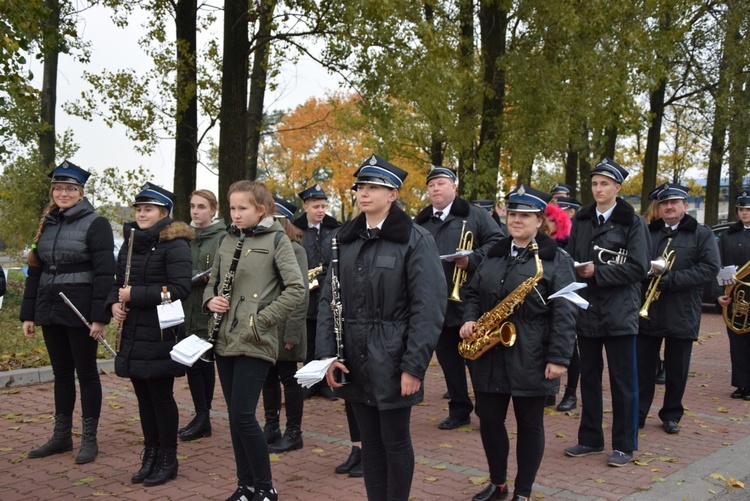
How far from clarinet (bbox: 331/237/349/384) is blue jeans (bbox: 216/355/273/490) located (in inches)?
34.0

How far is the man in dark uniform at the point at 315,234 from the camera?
8.58 m

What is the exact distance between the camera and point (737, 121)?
83.8 ft

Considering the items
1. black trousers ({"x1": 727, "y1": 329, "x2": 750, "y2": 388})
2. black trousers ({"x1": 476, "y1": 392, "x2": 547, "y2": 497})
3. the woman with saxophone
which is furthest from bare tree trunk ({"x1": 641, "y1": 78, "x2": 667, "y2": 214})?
black trousers ({"x1": 476, "y1": 392, "x2": 547, "y2": 497})

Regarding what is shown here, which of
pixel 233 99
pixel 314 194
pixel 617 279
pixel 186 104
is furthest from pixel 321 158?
pixel 617 279

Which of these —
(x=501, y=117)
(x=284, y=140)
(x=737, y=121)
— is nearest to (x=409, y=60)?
(x=501, y=117)

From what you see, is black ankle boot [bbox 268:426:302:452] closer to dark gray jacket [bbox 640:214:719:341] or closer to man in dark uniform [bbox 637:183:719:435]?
man in dark uniform [bbox 637:183:719:435]

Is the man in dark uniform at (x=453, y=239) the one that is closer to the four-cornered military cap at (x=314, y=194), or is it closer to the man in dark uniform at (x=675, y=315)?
the four-cornered military cap at (x=314, y=194)

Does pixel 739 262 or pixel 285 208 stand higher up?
pixel 285 208

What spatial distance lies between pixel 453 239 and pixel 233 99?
7.05 meters

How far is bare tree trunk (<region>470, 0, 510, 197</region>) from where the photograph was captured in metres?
17.9

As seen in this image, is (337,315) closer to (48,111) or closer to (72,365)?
(72,365)

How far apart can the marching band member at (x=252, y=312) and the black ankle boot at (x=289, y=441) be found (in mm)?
1358

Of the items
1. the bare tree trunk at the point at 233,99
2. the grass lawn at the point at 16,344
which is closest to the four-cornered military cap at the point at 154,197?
the grass lawn at the point at 16,344

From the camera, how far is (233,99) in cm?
1353
